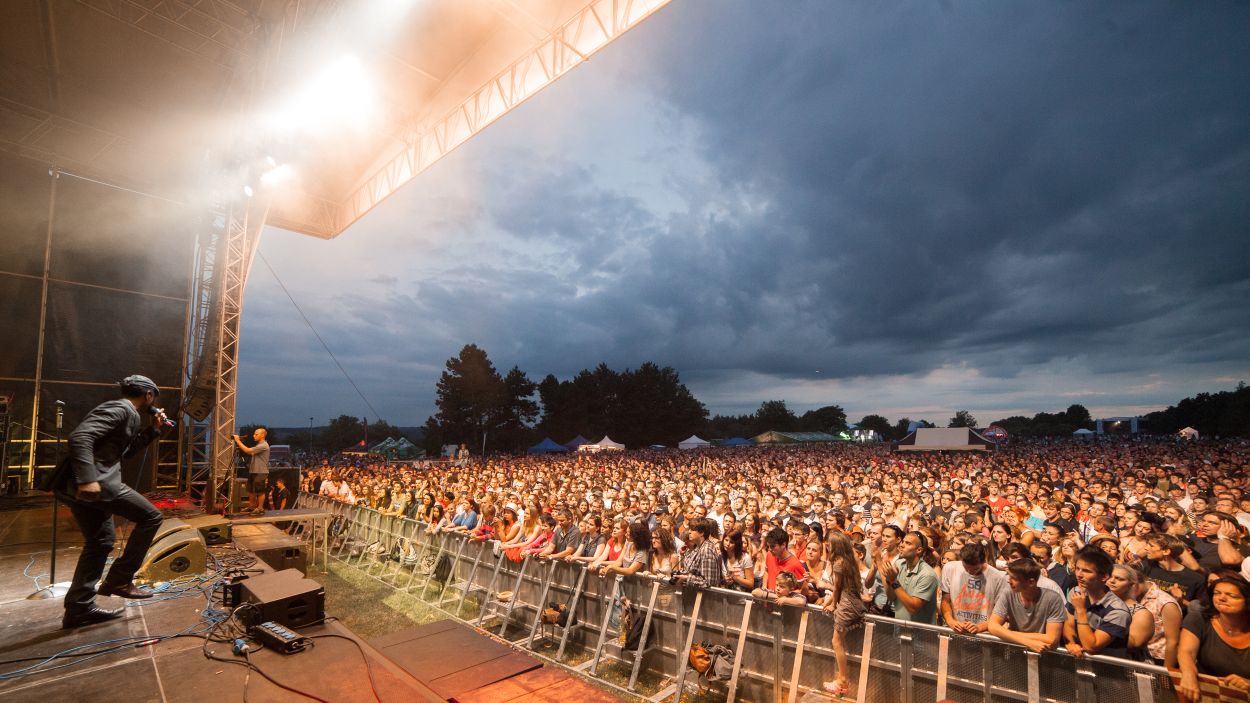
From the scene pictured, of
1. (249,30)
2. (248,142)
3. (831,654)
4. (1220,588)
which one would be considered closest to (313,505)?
(248,142)

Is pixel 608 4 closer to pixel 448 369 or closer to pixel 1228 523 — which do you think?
pixel 1228 523

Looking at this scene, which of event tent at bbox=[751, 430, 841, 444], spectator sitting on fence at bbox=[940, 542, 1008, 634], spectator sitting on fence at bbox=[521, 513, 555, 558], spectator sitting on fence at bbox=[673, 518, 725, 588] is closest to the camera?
spectator sitting on fence at bbox=[940, 542, 1008, 634]

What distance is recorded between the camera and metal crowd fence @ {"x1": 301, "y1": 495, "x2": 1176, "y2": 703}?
11.6ft

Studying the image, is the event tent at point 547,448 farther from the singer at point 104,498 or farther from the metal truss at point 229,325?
the singer at point 104,498

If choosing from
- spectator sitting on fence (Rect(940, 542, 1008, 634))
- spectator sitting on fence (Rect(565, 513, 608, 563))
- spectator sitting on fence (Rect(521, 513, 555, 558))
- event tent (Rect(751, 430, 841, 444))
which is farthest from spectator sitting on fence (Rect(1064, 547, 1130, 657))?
event tent (Rect(751, 430, 841, 444))

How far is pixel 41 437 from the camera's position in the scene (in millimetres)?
11461

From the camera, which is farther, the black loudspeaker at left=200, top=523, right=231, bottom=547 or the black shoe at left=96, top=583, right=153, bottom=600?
the black loudspeaker at left=200, top=523, right=231, bottom=547

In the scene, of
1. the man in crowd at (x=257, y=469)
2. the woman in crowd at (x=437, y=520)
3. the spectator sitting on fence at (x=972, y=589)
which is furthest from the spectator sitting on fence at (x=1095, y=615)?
the man in crowd at (x=257, y=469)

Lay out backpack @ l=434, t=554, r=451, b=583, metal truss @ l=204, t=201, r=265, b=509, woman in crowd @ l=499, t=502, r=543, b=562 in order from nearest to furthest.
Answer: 1. woman in crowd @ l=499, t=502, r=543, b=562
2. backpack @ l=434, t=554, r=451, b=583
3. metal truss @ l=204, t=201, r=265, b=509

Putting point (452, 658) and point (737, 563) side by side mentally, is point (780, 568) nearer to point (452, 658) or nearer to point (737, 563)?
point (737, 563)

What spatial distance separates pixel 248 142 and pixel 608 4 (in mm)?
7824

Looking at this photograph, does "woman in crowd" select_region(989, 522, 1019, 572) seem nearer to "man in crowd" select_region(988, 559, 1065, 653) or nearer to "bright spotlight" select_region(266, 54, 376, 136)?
"man in crowd" select_region(988, 559, 1065, 653)

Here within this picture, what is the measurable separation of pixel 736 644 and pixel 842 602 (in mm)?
1239

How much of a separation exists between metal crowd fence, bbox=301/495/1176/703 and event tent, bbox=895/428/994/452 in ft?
99.4
